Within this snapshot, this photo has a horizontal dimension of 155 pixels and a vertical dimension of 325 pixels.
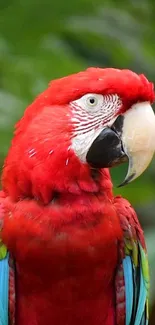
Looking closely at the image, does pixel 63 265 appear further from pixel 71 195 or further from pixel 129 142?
pixel 129 142

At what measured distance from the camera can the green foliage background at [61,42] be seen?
2418 millimetres

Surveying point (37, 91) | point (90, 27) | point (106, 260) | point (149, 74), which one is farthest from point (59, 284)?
point (149, 74)

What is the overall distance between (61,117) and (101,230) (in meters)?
0.26

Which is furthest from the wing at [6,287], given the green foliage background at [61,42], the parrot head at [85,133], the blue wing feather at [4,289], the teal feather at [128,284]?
the green foliage background at [61,42]

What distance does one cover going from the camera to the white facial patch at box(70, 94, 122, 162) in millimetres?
1719

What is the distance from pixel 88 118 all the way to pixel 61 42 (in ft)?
3.13

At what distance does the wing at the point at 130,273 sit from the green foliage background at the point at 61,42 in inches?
15.6

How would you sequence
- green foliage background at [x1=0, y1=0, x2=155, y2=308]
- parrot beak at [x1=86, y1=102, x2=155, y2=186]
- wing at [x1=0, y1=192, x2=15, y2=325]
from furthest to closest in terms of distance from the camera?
green foliage background at [x1=0, y1=0, x2=155, y2=308]
wing at [x1=0, y1=192, x2=15, y2=325]
parrot beak at [x1=86, y1=102, x2=155, y2=186]

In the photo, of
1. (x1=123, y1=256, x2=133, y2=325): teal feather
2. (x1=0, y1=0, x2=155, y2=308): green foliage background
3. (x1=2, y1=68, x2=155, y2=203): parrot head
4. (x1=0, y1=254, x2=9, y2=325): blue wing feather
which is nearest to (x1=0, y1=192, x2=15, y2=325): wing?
(x1=0, y1=254, x2=9, y2=325): blue wing feather

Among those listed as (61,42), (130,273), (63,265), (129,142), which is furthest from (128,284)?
(61,42)

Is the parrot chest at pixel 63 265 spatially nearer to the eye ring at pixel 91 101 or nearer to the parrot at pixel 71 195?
the parrot at pixel 71 195

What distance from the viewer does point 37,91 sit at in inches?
94.3

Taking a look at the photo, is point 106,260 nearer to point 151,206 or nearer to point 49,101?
point 49,101

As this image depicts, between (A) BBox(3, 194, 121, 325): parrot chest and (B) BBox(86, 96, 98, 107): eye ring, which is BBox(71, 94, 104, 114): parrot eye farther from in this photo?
(A) BBox(3, 194, 121, 325): parrot chest
